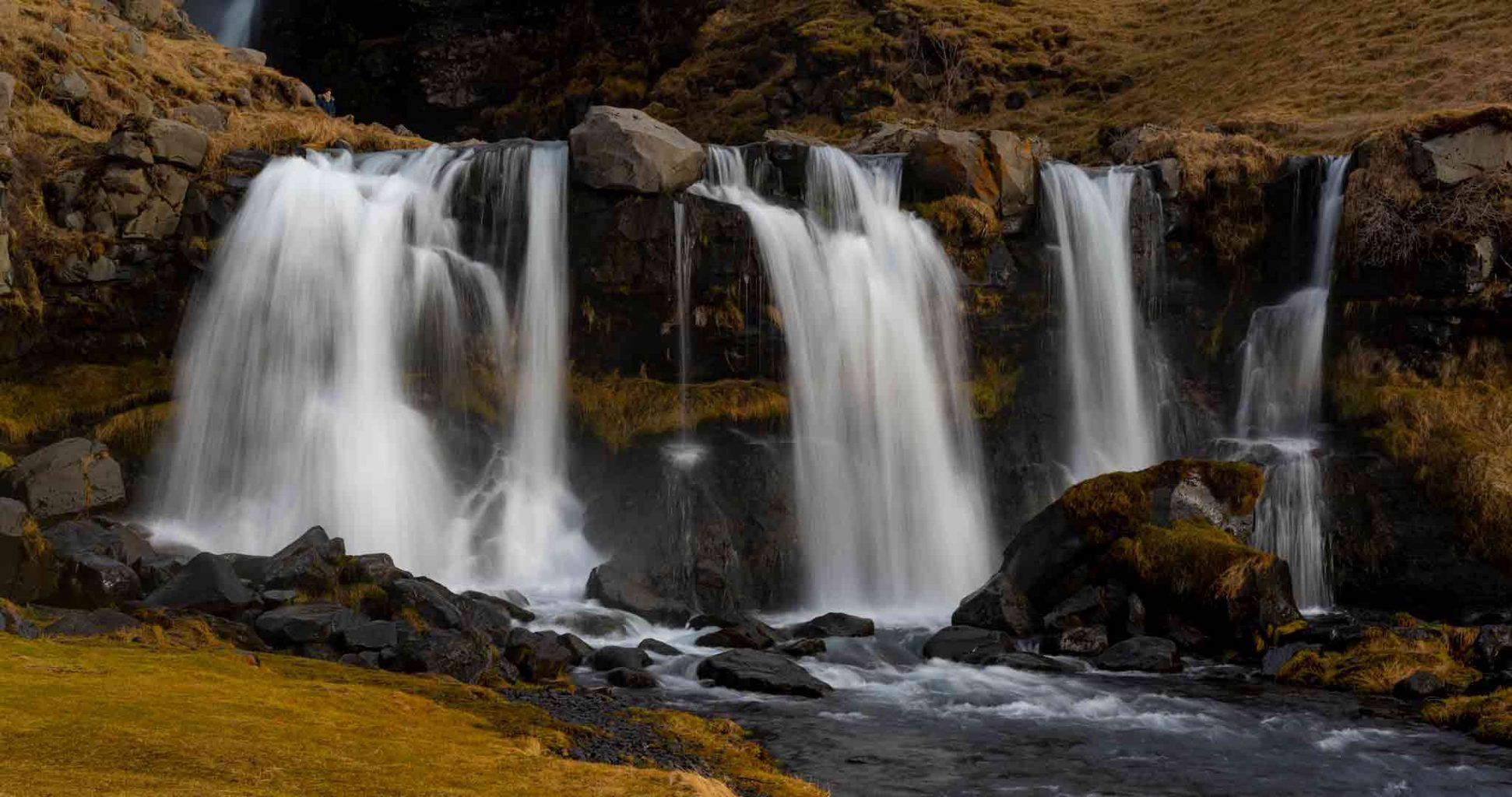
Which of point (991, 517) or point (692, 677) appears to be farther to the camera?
point (991, 517)

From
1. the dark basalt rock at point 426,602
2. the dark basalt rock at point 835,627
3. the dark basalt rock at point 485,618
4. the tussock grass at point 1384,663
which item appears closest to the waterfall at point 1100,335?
the dark basalt rock at point 835,627

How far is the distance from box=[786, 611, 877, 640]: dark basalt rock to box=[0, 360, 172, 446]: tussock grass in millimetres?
13788

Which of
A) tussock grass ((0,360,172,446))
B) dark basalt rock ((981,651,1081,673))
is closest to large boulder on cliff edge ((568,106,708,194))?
tussock grass ((0,360,172,446))

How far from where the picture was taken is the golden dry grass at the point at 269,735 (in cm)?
780

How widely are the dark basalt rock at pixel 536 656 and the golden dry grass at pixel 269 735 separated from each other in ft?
9.02

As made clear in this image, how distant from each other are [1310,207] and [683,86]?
31.1 m

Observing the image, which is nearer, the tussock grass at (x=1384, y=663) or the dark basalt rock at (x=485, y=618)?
the dark basalt rock at (x=485, y=618)

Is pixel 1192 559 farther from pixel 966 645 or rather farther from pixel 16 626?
pixel 16 626

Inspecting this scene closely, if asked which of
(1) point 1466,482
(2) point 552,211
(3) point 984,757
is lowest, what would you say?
(3) point 984,757

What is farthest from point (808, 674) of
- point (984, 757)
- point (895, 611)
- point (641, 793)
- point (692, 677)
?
point (641, 793)

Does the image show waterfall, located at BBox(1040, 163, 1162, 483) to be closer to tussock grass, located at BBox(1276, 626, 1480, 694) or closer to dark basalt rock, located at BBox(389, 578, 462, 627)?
tussock grass, located at BBox(1276, 626, 1480, 694)

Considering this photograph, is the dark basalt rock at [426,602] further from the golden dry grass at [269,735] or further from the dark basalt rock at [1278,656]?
the dark basalt rock at [1278,656]

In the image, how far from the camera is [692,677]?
17781 millimetres

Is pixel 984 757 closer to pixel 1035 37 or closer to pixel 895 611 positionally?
pixel 895 611
